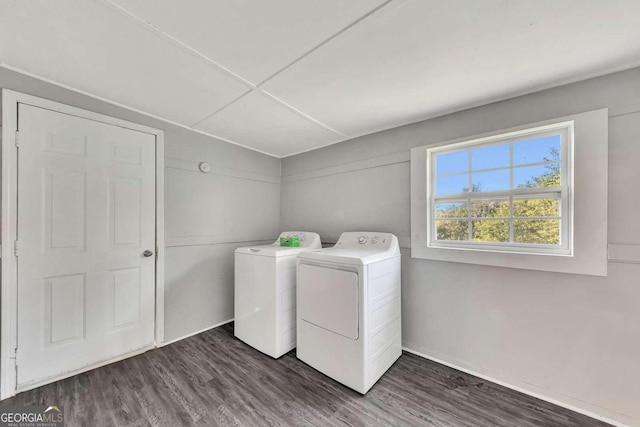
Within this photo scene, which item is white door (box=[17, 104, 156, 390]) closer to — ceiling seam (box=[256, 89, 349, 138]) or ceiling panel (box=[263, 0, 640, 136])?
ceiling seam (box=[256, 89, 349, 138])

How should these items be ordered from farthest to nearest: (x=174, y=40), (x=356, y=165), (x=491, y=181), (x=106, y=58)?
(x=356, y=165) < (x=491, y=181) < (x=106, y=58) < (x=174, y=40)

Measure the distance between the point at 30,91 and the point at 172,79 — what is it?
3.30ft

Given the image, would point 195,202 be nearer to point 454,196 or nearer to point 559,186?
point 454,196

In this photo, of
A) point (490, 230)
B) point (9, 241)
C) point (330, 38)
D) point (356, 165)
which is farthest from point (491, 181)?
point (9, 241)

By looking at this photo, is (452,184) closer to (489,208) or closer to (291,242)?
(489,208)

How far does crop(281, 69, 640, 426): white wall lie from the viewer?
1.43 metres

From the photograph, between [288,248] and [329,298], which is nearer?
[329,298]

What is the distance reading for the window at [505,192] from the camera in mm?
1679

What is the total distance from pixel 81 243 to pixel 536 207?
11.4ft

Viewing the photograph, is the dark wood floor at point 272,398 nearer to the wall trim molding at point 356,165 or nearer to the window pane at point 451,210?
the window pane at point 451,210

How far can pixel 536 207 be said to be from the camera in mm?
1759

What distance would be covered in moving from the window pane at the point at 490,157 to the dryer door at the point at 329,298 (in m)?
1.41

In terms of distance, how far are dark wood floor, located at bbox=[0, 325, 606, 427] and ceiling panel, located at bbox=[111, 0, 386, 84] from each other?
2.19m

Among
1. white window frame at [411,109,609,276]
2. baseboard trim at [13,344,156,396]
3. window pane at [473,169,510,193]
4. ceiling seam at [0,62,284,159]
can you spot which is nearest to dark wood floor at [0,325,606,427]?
baseboard trim at [13,344,156,396]
